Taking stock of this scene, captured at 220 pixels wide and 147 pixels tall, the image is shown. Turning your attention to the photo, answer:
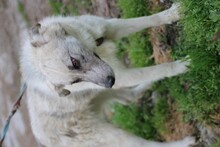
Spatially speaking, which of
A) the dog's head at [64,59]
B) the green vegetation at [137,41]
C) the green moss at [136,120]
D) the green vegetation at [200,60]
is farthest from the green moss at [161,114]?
the dog's head at [64,59]

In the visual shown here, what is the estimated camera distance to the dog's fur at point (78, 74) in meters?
4.78

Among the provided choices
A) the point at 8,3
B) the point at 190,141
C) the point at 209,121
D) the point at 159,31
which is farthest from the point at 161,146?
the point at 8,3

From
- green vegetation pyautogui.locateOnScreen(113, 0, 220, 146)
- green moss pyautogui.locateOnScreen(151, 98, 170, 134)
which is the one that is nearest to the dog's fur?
green vegetation pyautogui.locateOnScreen(113, 0, 220, 146)

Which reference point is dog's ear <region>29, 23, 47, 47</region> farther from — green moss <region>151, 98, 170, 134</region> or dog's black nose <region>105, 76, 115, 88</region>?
green moss <region>151, 98, 170, 134</region>

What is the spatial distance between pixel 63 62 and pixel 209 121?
5.80 ft

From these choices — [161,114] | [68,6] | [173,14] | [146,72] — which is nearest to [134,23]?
[173,14]

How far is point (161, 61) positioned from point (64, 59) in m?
1.92

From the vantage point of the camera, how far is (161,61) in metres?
6.36

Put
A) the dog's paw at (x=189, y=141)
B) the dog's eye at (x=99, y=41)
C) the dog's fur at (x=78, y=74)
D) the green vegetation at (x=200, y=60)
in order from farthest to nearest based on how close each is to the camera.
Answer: the dog's paw at (x=189, y=141), the dog's eye at (x=99, y=41), the dog's fur at (x=78, y=74), the green vegetation at (x=200, y=60)

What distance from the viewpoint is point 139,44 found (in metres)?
6.76

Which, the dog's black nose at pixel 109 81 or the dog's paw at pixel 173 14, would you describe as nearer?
the dog's black nose at pixel 109 81

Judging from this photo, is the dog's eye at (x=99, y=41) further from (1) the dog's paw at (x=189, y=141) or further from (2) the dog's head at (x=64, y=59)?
(1) the dog's paw at (x=189, y=141)

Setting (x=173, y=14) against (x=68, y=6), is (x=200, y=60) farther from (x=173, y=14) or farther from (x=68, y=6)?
(x=68, y=6)

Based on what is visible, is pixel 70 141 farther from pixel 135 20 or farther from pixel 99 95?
pixel 135 20
